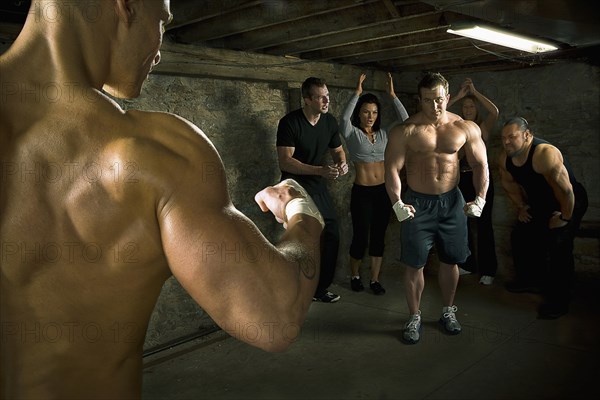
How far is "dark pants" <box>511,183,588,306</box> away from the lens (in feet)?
14.5

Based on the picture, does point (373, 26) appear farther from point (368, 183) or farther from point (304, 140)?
point (368, 183)

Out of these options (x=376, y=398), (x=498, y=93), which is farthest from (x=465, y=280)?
Result: (x=376, y=398)

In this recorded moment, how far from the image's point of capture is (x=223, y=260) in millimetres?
947

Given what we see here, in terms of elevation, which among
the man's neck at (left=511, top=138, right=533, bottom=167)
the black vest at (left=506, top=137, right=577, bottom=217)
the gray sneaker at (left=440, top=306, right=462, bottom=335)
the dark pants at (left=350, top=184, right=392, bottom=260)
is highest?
the man's neck at (left=511, top=138, right=533, bottom=167)

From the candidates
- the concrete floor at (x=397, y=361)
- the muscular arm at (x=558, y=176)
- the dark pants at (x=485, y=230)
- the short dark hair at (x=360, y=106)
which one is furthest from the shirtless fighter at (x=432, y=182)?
the dark pants at (x=485, y=230)

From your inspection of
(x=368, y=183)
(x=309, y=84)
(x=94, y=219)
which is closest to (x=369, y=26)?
(x=309, y=84)

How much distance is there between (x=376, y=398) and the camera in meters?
3.05

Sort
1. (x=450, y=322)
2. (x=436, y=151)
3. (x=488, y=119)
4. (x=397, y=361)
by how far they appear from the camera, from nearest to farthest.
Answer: (x=397, y=361)
(x=436, y=151)
(x=450, y=322)
(x=488, y=119)

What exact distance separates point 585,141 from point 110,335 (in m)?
6.23

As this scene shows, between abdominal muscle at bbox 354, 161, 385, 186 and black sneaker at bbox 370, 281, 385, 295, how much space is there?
3.71 feet

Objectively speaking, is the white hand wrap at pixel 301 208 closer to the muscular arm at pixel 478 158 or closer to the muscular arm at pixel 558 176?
the muscular arm at pixel 478 158

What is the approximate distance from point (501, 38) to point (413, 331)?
2498mm

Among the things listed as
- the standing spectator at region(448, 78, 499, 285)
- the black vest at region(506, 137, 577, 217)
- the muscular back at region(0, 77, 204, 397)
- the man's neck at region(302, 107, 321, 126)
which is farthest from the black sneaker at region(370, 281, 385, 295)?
the muscular back at region(0, 77, 204, 397)

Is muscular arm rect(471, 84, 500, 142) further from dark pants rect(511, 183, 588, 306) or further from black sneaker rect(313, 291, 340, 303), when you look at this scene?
black sneaker rect(313, 291, 340, 303)
